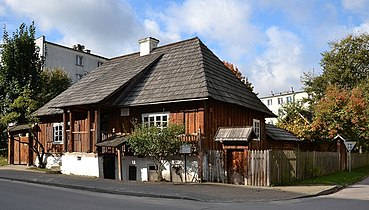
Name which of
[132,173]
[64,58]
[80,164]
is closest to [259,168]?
[132,173]

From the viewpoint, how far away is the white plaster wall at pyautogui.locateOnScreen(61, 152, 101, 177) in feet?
73.5

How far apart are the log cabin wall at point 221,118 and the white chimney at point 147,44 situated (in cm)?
879

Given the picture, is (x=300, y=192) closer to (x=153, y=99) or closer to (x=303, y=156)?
(x=303, y=156)

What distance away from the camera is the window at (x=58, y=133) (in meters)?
27.5

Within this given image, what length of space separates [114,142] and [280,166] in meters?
8.43

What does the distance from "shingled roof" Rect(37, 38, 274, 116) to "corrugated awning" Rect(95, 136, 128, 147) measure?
6.57ft

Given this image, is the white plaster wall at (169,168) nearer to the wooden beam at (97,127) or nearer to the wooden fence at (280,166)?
the wooden beam at (97,127)

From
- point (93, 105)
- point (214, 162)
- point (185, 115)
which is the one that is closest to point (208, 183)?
point (214, 162)

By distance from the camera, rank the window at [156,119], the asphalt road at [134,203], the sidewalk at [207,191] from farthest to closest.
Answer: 1. the window at [156,119]
2. the sidewalk at [207,191]
3. the asphalt road at [134,203]

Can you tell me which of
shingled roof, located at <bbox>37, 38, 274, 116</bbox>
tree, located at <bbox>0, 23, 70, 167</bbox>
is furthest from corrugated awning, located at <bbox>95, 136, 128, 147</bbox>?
tree, located at <bbox>0, 23, 70, 167</bbox>

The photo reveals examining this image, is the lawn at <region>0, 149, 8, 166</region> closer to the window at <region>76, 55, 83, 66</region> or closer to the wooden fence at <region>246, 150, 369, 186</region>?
the wooden fence at <region>246, 150, 369, 186</region>

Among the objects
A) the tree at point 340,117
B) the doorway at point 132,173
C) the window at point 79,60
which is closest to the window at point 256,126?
the tree at point 340,117

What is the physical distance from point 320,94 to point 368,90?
10.1 m

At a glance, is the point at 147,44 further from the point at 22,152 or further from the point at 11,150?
the point at 11,150
